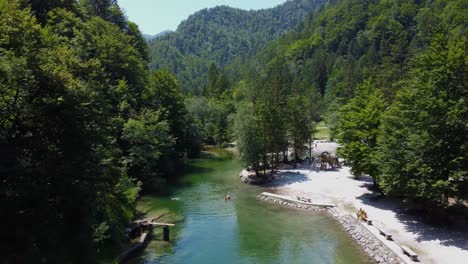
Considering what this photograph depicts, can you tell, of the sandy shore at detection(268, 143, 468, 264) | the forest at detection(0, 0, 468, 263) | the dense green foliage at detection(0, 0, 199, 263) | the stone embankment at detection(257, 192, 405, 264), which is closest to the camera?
the dense green foliage at detection(0, 0, 199, 263)

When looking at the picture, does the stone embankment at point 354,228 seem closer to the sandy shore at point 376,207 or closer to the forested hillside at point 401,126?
the sandy shore at point 376,207

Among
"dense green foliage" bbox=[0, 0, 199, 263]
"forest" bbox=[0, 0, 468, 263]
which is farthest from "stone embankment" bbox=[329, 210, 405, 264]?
"dense green foliage" bbox=[0, 0, 199, 263]

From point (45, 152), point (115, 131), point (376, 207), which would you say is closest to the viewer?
point (45, 152)

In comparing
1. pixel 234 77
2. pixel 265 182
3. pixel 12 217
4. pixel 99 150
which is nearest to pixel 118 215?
pixel 99 150

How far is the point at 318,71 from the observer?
5458 inches

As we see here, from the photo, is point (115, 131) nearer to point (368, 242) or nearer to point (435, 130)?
point (368, 242)

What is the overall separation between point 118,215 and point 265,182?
923 inches

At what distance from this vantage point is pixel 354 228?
94.9ft

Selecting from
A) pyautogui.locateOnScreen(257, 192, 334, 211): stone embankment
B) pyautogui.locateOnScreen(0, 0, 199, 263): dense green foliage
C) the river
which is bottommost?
the river

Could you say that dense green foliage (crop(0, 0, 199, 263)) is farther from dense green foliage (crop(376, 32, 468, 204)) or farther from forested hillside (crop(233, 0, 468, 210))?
forested hillside (crop(233, 0, 468, 210))

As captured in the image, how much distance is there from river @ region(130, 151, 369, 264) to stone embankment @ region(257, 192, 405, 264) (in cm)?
→ 64

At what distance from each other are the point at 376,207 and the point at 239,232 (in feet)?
43.3

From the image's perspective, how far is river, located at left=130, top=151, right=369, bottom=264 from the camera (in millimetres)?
25234

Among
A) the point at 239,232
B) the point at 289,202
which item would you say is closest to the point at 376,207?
the point at 289,202
